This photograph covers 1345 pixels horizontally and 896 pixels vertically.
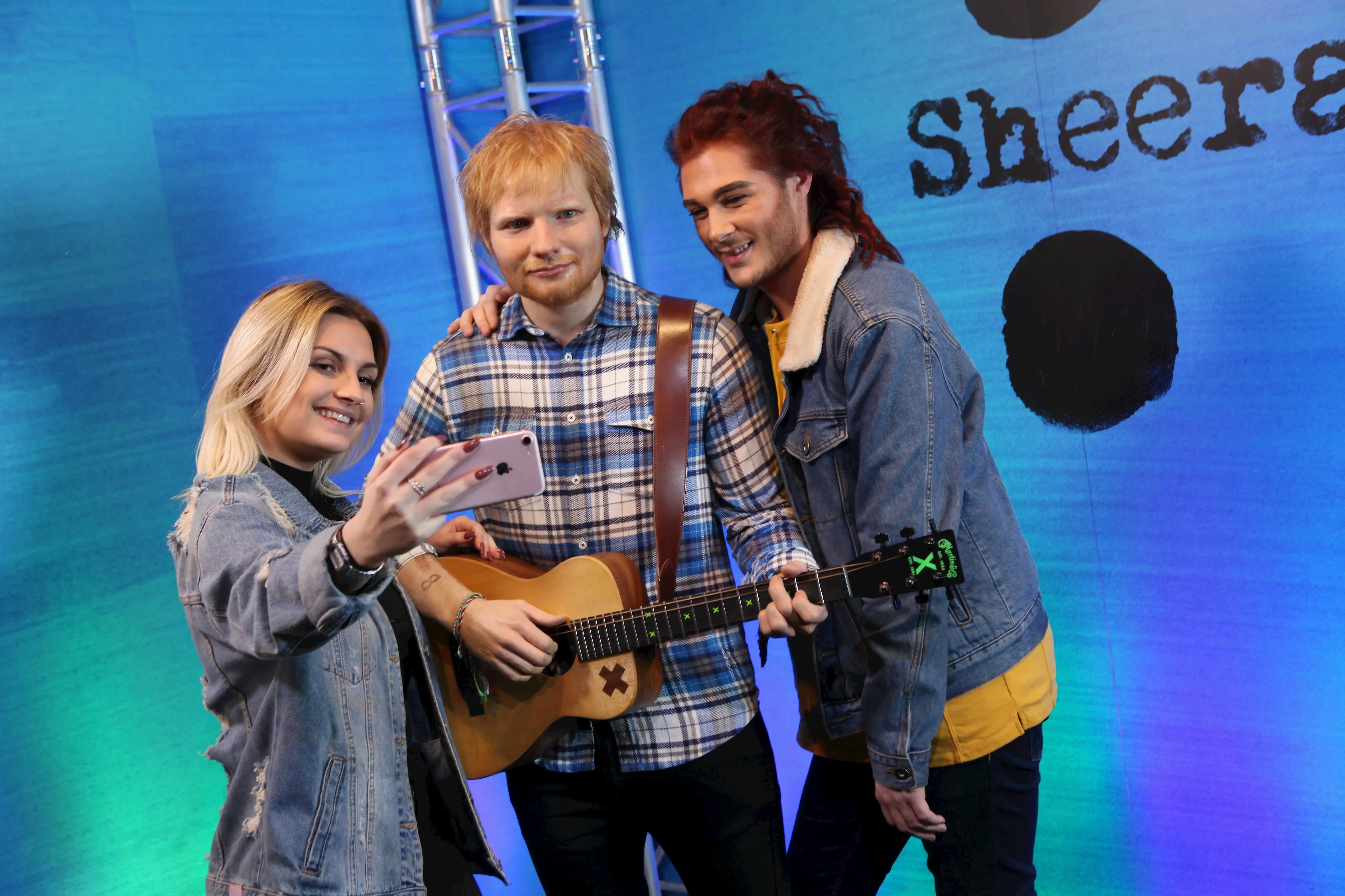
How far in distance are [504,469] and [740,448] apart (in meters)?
0.76

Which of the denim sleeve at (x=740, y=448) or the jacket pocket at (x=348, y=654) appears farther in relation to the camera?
the denim sleeve at (x=740, y=448)

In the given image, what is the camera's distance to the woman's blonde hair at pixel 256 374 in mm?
1748

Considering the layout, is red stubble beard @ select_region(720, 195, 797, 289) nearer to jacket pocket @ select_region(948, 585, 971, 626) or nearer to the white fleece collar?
the white fleece collar

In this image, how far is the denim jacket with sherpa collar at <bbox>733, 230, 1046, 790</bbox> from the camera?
187 cm

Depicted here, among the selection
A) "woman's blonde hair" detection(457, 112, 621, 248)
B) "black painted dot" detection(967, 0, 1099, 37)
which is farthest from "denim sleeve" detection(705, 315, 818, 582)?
"black painted dot" detection(967, 0, 1099, 37)

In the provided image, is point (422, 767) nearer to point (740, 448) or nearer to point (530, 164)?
point (740, 448)

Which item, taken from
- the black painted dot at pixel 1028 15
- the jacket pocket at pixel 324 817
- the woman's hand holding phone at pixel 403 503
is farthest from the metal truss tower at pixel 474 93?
the woman's hand holding phone at pixel 403 503

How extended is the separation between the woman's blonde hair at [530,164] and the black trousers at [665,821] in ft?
3.49

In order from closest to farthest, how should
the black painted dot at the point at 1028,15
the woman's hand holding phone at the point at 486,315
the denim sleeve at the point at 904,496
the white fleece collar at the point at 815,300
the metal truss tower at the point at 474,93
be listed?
the denim sleeve at the point at 904,496
the white fleece collar at the point at 815,300
the woman's hand holding phone at the point at 486,315
the black painted dot at the point at 1028,15
the metal truss tower at the point at 474,93

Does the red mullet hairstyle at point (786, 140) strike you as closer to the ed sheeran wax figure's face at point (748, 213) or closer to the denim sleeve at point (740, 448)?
the ed sheeran wax figure's face at point (748, 213)

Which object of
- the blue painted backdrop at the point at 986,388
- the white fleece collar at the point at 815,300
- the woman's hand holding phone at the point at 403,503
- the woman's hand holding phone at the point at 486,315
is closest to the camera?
the woman's hand holding phone at the point at 403,503

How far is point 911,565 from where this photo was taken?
181 cm

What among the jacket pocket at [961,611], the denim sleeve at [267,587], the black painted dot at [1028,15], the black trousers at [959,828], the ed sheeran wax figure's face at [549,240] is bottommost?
the black trousers at [959,828]

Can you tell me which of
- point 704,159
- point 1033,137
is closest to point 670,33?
point 1033,137
